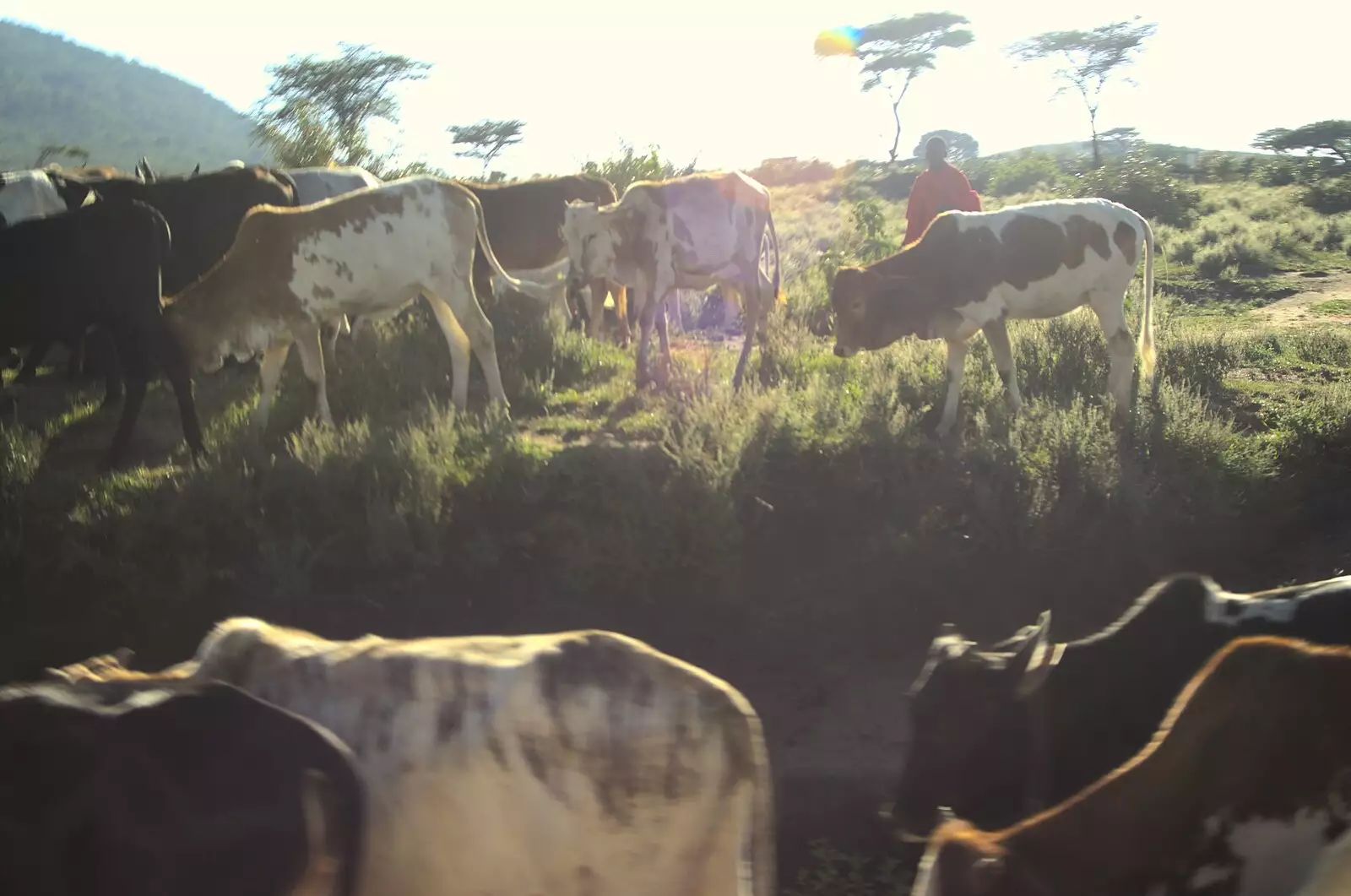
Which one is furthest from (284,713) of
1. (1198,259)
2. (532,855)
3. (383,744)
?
(1198,259)

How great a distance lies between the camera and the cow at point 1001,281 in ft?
28.9

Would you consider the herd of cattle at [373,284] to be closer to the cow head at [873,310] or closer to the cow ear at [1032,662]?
the cow head at [873,310]

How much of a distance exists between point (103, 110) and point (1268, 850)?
78826mm

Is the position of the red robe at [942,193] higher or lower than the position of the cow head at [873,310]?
higher

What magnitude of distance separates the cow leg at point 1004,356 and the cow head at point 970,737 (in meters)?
5.04

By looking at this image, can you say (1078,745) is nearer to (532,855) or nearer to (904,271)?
(532,855)

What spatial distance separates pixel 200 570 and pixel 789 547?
12.1 feet

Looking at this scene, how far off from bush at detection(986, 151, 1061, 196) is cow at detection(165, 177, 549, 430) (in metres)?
22.0

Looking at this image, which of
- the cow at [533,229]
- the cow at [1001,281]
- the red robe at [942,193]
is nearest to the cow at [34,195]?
the cow at [533,229]

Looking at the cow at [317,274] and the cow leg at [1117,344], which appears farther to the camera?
the cow leg at [1117,344]

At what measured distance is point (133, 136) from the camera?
65562mm

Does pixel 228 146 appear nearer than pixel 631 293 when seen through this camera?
No

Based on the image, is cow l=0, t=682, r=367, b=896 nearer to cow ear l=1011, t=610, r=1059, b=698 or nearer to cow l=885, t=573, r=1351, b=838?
cow l=885, t=573, r=1351, b=838

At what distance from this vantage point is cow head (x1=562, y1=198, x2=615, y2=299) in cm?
1059
